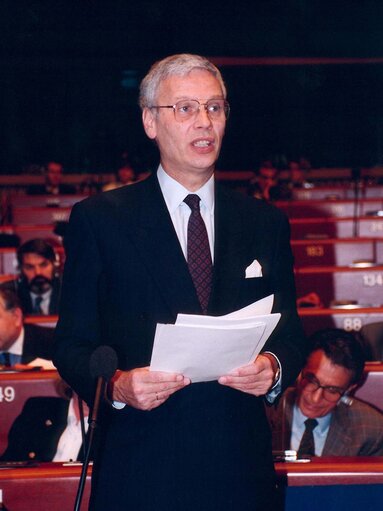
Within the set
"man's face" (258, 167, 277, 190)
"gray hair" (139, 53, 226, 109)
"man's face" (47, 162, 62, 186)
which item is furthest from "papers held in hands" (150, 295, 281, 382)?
"man's face" (47, 162, 62, 186)

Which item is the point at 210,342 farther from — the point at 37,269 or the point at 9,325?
the point at 37,269

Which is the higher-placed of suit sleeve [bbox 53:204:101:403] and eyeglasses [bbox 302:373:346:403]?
suit sleeve [bbox 53:204:101:403]

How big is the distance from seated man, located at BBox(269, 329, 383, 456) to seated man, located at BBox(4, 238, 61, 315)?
2.99 metres

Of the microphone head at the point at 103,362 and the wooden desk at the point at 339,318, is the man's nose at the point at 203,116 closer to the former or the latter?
the microphone head at the point at 103,362

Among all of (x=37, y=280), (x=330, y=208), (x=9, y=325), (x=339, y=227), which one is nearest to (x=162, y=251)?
(x=9, y=325)

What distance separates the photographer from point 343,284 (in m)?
6.75

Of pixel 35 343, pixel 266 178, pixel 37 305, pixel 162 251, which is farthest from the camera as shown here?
pixel 266 178

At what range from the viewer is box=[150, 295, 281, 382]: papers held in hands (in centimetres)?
166

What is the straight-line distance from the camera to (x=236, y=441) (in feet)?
5.96

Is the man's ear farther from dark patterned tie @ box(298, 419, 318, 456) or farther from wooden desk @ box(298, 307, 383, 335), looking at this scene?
wooden desk @ box(298, 307, 383, 335)

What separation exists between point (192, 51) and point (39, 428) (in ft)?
30.9

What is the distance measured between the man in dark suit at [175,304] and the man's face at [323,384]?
179cm

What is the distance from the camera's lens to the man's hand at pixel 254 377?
1.76 metres

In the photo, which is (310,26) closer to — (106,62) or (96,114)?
(106,62)
